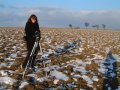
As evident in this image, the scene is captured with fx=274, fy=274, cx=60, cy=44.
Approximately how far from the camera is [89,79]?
14.1 meters

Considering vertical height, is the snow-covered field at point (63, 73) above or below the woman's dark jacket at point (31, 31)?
below

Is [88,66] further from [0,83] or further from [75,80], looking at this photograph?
[0,83]

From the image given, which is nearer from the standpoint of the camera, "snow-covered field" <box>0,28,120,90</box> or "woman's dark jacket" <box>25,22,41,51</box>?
"snow-covered field" <box>0,28,120,90</box>

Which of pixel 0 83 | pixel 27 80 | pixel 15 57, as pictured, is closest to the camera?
pixel 0 83

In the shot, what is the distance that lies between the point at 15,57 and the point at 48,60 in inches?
88.2

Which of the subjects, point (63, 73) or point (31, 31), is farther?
point (31, 31)

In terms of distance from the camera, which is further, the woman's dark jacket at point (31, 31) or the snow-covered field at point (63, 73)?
the woman's dark jacket at point (31, 31)

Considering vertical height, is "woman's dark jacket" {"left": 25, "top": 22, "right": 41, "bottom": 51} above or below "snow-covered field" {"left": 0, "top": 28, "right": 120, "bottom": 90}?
above

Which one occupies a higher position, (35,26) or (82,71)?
(35,26)

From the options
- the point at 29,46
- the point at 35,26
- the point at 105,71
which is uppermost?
the point at 35,26

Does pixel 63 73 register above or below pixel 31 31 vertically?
below

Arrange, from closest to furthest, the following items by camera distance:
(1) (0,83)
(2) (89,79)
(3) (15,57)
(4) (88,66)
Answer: (1) (0,83) < (2) (89,79) < (4) (88,66) < (3) (15,57)

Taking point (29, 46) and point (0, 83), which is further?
point (29, 46)

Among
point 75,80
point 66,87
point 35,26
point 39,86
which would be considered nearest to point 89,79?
point 75,80
